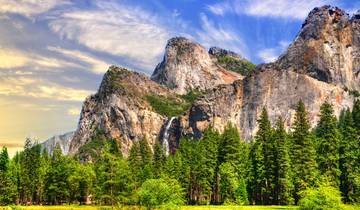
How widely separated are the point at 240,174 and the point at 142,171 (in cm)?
2541

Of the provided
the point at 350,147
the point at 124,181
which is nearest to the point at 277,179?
the point at 350,147

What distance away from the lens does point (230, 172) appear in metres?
77.5

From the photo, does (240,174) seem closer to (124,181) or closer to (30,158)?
(124,181)

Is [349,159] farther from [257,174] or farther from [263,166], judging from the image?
[257,174]

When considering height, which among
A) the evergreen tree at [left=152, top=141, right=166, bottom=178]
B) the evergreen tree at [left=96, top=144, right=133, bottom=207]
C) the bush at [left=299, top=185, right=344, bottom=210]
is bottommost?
the bush at [left=299, top=185, right=344, bottom=210]

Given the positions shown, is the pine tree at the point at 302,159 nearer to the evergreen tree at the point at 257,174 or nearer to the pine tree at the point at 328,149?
the pine tree at the point at 328,149

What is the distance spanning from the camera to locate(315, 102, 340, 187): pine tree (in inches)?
2815

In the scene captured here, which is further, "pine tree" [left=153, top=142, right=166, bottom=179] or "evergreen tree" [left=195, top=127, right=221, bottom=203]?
"pine tree" [left=153, top=142, right=166, bottom=179]

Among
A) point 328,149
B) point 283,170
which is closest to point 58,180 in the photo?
point 283,170

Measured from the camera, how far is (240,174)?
86688 mm

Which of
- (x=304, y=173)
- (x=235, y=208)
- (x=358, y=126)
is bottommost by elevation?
(x=235, y=208)

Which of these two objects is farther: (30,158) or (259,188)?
(30,158)

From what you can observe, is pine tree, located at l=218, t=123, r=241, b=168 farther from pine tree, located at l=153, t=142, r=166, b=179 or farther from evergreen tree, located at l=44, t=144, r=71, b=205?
evergreen tree, located at l=44, t=144, r=71, b=205

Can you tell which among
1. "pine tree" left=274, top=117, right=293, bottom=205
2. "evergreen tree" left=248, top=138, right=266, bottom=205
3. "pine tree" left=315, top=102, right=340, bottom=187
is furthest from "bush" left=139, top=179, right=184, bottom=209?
"evergreen tree" left=248, top=138, right=266, bottom=205
